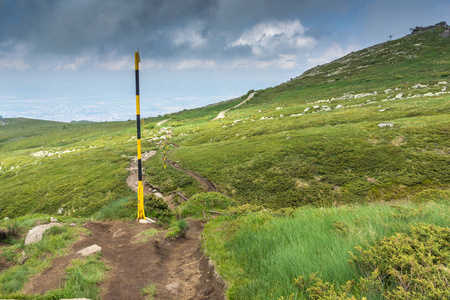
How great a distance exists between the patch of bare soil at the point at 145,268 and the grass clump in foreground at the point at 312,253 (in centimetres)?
76

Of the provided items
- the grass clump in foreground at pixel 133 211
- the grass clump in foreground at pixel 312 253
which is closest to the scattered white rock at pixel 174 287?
the grass clump in foreground at pixel 312 253

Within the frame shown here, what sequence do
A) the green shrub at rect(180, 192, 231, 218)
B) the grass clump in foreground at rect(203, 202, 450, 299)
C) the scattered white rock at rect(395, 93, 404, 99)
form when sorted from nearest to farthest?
the grass clump in foreground at rect(203, 202, 450, 299) → the green shrub at rect(180, 192, 231, 218) → the scattered white rock at rect(395, 93, 404, 99)

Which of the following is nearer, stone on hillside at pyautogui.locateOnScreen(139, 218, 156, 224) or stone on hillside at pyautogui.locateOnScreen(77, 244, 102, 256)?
stone on hillside at pyautogui.locateOnScreen(77, 244, 102, 256)

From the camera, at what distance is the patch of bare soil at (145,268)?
601cm

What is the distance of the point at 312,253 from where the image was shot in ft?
15.6

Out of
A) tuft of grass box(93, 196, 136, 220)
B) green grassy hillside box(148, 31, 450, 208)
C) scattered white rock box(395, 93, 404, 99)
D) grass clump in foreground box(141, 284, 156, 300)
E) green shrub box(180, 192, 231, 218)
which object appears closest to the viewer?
grass clump in foreground box(141, 284, 156, 300)

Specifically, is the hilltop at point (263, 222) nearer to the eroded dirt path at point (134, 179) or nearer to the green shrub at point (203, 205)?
the green shrub at point (203, 205)

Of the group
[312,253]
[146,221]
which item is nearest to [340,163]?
[146,221]

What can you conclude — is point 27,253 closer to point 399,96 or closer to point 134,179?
point 134,179

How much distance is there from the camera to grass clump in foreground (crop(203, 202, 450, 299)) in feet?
12.1

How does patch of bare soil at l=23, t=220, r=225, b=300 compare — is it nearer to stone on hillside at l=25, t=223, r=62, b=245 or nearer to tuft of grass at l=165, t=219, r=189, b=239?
tuft of grass at l=165, t=219, r=189, b=239

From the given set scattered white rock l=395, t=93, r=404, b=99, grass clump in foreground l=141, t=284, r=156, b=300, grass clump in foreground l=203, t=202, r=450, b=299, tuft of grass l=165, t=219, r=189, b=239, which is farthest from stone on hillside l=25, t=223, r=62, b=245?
scattered white rock l=395, t=93, r=404, b=99

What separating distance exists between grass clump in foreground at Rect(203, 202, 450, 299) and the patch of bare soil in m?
0.76

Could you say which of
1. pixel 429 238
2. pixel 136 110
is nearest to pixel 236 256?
pixel 429 238
